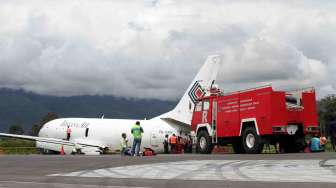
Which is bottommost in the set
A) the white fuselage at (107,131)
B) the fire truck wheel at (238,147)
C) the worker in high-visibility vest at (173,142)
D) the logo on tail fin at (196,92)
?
the fire truck wheel at (238,147)

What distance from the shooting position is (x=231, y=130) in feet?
82.3

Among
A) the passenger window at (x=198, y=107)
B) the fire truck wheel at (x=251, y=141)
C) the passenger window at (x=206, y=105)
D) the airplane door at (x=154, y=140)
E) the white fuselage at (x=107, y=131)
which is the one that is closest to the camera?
the fire truck wheel at (x=251, y=141)

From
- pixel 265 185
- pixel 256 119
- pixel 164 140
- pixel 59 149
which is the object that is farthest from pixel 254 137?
pixel 59 149

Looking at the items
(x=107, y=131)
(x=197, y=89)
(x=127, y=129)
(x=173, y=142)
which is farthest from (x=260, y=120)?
(x=107, y=131)

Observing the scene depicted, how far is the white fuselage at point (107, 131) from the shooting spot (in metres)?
35.2

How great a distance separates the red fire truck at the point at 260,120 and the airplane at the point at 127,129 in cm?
766

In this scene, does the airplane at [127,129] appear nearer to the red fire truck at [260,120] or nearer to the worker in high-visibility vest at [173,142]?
the worker in high-visibility vest at [173,142]

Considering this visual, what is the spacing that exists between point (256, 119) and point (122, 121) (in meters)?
15.1

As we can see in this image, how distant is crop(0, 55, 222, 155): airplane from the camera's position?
114ft

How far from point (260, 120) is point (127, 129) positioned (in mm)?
14208

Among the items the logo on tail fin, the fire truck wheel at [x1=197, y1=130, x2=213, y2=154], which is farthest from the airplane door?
the fire truck wheel at [x1=197, y1=130, x2=213, y2=154]

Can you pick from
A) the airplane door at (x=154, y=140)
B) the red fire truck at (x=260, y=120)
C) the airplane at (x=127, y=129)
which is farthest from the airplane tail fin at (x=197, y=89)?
the red fire truck at (x=260, y=120)

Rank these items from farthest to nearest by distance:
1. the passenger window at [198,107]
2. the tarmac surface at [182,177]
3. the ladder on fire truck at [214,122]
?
1. the passenger window at [198,107]
2. the ladder on fire truck at [214,122]
3. the tarmac surface at [182,177]

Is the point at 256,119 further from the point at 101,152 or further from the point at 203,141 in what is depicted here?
the point at 101,152
